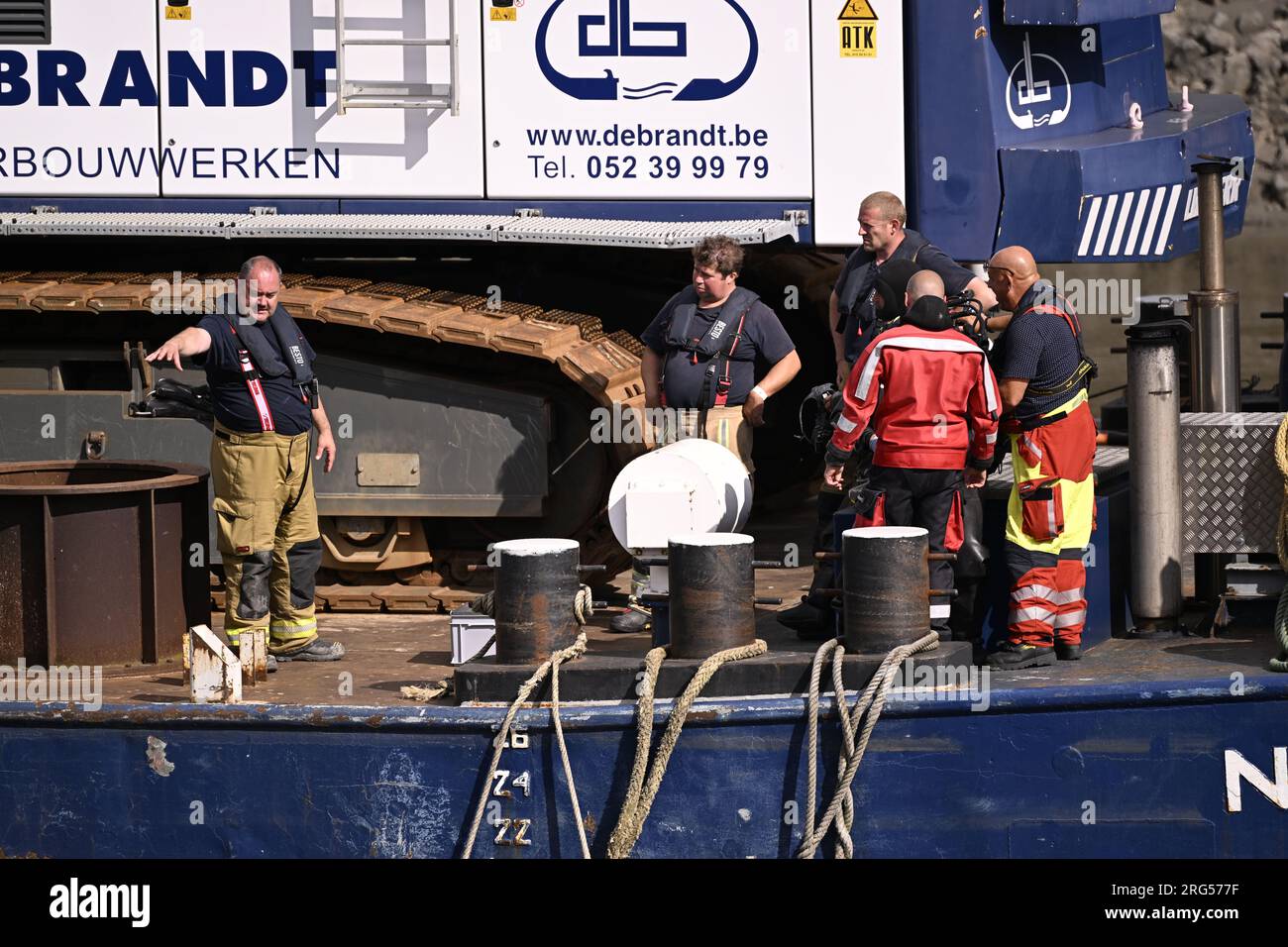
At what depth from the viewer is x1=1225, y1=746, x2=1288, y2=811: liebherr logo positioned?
6.36m

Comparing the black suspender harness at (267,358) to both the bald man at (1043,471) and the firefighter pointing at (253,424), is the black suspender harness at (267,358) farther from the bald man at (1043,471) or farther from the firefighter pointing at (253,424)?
the bald man at (1043,471)

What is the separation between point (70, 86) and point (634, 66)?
2.65 meters

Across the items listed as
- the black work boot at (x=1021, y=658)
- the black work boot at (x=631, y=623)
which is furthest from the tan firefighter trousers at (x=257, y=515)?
the black work boot at (x=1021, y=658)

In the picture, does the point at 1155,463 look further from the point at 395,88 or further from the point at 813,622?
the point at 395,88

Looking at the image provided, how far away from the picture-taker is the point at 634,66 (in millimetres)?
8539

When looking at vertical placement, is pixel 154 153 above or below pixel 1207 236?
above

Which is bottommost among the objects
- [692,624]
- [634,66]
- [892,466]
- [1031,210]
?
[692,624]

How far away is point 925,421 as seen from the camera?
6.77 meters

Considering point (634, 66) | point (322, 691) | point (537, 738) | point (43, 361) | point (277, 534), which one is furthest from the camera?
point (43, 361)

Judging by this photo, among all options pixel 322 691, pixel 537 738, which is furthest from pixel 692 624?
pixel 322 691

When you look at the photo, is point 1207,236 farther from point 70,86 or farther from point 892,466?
point 70,86

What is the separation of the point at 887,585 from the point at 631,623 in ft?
5.73

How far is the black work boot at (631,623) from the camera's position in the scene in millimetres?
7984

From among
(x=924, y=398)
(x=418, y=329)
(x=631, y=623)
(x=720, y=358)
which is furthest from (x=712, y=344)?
(x=924, y=398)
